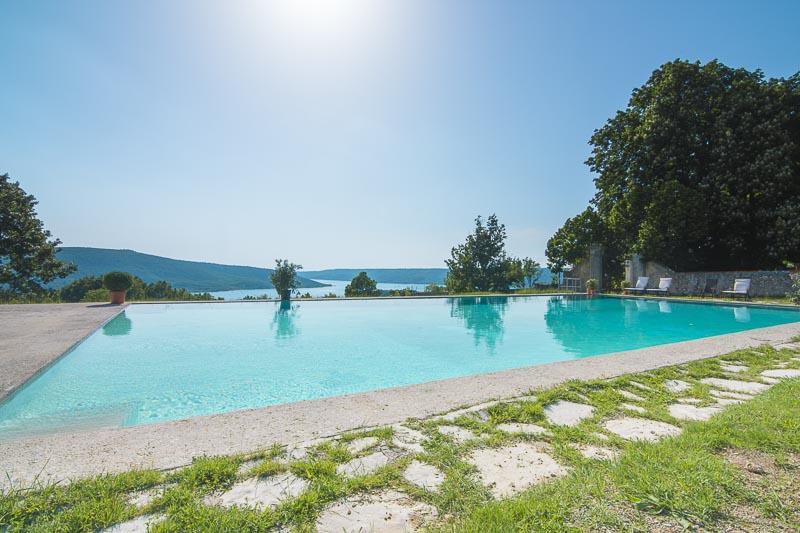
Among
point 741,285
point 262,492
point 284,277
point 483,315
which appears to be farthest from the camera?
point 284,277

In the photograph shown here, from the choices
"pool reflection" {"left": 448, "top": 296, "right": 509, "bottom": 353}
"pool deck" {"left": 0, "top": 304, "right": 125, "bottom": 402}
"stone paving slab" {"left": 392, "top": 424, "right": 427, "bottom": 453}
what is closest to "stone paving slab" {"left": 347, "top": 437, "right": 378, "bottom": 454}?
"stone paving slab" {"left": 392, "top": 424, "right": 427, "bottom": 453}

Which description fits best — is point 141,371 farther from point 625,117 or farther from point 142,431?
point 625,117

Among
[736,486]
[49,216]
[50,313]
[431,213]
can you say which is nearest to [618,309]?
[431,213]

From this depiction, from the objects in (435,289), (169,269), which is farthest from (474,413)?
(169,269)

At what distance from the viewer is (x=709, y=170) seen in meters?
16.4

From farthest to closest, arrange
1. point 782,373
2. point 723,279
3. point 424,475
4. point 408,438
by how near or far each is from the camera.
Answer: point 723,279 < point 782,373 < point 408,438 < point 424,475

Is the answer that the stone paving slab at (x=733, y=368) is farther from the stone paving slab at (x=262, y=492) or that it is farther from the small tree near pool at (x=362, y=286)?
the small tree near pool at (x=362, y=286)

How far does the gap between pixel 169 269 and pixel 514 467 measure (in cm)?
5355

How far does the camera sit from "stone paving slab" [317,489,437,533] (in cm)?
149

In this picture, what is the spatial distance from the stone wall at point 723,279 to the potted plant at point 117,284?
2164cm

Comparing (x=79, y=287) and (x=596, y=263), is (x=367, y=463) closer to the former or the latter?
(x=596, y=263)

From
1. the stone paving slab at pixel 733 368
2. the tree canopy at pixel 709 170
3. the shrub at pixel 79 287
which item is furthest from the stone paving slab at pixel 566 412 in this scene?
the shrub at pixel 79 287

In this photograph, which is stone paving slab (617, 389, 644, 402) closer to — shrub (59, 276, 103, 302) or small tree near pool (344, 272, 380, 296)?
small tree near pool (344, 272, 380, 296)

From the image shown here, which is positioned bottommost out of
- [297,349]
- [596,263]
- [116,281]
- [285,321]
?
[297,349]
